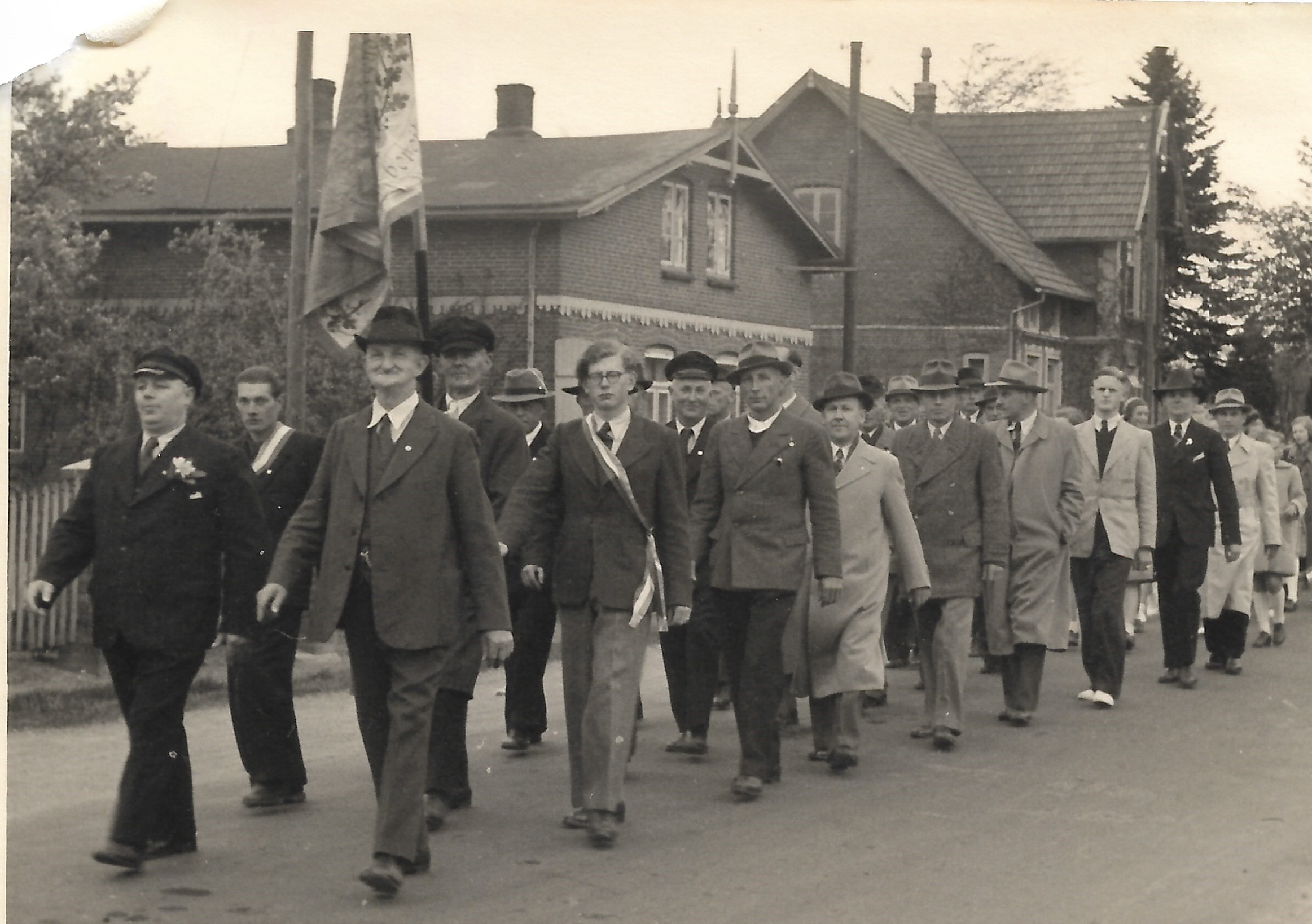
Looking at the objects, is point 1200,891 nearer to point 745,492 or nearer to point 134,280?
point 745,492

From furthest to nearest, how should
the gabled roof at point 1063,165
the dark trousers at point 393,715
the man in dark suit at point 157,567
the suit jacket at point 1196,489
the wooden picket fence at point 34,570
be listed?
1. the gabled roof at point 1063,165
2. the suit jacket at point 1196,489
3. the wooden picket fence at point 34,570
4. the man in dark suit at point 157,567
5. the dark trousers at point 393,715

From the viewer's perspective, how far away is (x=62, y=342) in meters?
20.3

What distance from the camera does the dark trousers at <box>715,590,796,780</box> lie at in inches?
362

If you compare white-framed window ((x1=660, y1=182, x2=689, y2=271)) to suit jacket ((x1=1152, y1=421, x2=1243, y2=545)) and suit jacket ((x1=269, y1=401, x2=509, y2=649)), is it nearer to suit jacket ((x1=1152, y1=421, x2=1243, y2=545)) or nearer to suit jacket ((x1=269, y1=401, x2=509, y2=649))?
Answer: suit jacket ((x1=1152, y1=421, x2=1243, y2=545))

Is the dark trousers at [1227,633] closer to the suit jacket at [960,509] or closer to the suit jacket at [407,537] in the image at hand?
the suit jacket at [960,509]

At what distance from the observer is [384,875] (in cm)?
695

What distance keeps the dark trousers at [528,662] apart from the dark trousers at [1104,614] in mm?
3982

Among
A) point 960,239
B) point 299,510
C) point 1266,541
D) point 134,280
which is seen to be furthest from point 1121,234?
point 299,510

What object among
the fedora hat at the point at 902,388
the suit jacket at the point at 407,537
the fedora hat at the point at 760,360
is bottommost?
the suit jacket at the point at 407,537

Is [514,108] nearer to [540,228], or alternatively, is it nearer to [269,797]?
[269,797]

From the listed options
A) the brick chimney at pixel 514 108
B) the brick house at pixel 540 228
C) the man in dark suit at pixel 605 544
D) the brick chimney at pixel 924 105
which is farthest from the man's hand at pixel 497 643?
the brick chimney at pixel 924 105

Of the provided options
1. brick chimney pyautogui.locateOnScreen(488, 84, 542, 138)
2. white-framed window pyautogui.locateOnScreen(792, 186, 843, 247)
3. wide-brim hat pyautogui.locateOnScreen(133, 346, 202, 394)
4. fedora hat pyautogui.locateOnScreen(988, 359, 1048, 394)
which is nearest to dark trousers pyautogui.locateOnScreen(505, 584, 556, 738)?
brick chimney pyautogui.locateOnScreen(488, 84, 542, 138)

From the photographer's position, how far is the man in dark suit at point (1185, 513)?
13.7m

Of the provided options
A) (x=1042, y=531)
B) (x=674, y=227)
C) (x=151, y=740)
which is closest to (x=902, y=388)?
(x=1042, y=531)
